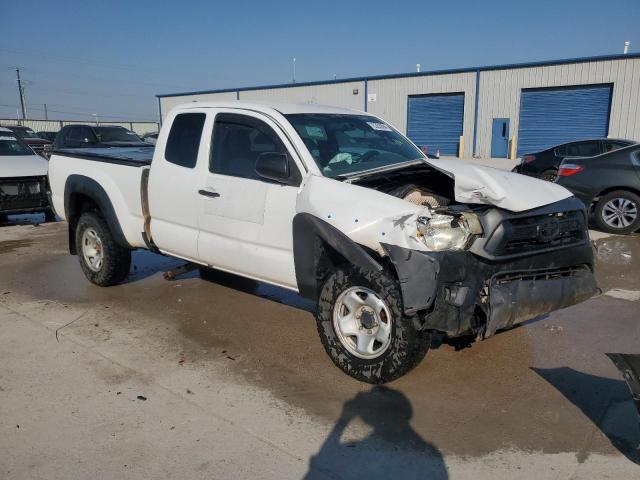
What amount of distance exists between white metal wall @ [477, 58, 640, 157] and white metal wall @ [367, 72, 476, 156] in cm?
54

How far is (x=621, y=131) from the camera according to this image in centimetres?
2200

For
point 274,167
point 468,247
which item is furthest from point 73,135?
point 468,247

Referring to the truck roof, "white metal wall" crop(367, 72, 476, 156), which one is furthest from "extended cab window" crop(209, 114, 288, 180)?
"white metal wall" crop(367, 72, 476, 156)

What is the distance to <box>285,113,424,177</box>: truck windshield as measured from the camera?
435 cm

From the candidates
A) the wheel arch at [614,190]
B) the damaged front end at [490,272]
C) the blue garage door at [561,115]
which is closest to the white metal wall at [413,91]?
the blue garage door at [561,115]

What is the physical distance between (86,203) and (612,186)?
26.5ft

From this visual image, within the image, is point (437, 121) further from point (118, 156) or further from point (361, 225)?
point (361, 225)

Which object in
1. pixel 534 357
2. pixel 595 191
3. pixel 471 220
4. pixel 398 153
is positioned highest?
pixel 398 153

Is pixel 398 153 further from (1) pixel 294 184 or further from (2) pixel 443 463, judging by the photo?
(2) pixel 443 463

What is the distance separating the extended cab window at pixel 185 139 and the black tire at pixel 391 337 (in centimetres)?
193

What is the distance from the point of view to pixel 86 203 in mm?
6316

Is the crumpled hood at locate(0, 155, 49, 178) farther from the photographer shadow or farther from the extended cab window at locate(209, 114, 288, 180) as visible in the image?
the photographer shadow

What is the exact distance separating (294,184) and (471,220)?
1329 millimetres

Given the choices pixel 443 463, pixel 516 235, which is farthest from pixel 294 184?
pixel 443 463
